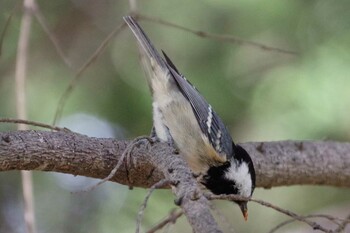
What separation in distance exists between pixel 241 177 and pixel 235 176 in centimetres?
7

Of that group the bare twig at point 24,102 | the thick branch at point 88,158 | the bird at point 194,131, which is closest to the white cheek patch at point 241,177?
the bird at point 194,131

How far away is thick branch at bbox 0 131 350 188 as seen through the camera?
6.28 feet

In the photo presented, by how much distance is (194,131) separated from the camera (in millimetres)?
2855

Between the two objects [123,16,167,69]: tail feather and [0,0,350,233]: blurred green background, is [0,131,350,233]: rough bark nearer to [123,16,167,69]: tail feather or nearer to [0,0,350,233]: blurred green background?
[123,16,167,69]: tail feather

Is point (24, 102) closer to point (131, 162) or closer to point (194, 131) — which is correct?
point (131, 162)

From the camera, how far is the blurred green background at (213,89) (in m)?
3.27

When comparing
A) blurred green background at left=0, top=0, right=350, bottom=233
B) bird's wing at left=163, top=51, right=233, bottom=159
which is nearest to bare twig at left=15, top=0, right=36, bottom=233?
bird's wing at left=163, top=51, right=233, bottom=159

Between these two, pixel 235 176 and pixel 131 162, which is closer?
pixel 131 162

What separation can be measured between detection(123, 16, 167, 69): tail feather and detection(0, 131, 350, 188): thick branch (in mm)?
521

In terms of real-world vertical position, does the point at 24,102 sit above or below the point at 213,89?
below

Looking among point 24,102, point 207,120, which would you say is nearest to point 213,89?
point 207,120

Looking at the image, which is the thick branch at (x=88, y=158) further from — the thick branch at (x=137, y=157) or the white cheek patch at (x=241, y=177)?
the white cheek patch at (x=241, y=177)

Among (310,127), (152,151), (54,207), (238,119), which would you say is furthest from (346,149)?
(54,207)

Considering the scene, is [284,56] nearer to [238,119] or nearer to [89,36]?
[238,119]
